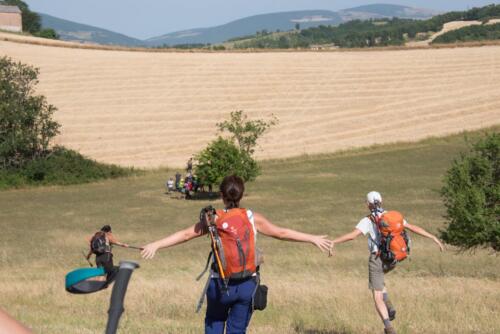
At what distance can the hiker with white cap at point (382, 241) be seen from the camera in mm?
10320

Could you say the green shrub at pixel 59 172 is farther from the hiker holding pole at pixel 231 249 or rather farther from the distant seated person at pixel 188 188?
the hiker holding pole at pixel 231 249

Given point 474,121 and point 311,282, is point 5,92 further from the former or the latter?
point 311,282

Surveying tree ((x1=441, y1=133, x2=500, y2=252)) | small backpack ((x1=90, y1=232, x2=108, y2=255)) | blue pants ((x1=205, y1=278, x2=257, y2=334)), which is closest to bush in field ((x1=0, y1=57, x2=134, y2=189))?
tree ((x1=441, y1=133, x2=500, y2=252))

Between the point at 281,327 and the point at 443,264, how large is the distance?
11.9m

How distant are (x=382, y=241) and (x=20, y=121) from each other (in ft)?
158

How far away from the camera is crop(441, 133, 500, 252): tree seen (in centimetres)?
1966

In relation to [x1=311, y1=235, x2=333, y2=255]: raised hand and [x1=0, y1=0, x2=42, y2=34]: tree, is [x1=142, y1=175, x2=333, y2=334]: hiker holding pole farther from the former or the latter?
[x1=0, y1=0, x2=42, y2=34]: tree

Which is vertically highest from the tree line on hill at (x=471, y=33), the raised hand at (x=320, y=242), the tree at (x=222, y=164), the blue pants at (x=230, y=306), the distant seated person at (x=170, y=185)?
the raised hand at (x=320, y=242)

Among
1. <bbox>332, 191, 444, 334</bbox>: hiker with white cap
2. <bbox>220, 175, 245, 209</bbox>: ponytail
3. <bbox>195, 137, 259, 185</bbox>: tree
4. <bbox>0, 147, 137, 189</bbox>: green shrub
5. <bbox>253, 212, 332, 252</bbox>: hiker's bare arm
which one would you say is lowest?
<bbox>0, 147, 137, 189</bbox>: green shrub

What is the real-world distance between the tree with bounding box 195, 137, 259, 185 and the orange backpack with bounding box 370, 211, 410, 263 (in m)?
34.2

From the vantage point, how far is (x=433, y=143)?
56875 millimetres

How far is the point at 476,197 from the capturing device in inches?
775

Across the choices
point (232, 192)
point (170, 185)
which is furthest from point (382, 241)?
point (170, 185)

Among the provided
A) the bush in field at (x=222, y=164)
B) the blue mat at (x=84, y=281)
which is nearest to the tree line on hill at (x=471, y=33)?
the bush in field at (x=222, y=164)
